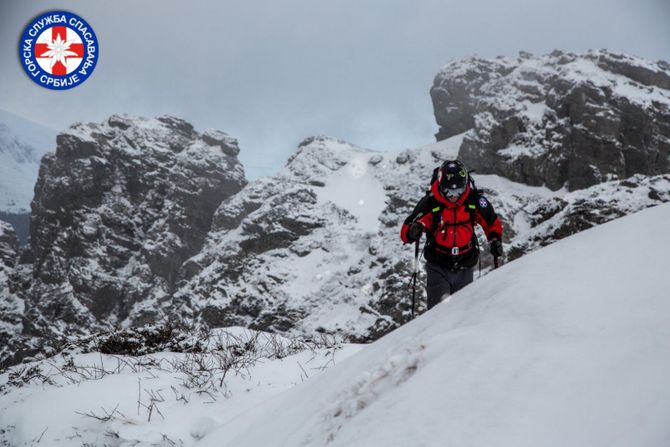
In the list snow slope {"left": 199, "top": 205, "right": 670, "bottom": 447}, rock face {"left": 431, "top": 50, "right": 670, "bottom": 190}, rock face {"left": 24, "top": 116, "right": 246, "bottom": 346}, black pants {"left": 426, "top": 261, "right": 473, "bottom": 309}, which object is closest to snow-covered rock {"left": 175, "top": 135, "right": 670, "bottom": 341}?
rock face {"left": 431, "top": 50, "right": 670, "bottom": 190}

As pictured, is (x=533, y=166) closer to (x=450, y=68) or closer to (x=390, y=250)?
(x=390, y=250)

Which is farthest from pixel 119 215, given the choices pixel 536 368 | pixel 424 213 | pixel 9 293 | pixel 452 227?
pixel 536 368

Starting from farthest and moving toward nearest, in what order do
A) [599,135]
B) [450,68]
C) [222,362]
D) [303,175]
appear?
1. [450,68]
2. [303,175]
3. [599,135]
4. [222,362]

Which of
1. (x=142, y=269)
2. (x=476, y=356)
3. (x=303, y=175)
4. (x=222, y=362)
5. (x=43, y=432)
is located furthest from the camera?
(x=142, y=269)

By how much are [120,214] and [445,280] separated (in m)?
122

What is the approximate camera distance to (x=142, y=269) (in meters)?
105

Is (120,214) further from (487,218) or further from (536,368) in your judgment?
(536,368)

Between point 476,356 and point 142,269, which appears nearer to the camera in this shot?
point 476,356

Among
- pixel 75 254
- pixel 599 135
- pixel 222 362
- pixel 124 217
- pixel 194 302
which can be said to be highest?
pixel 599 135

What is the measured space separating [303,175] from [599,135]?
49.0m

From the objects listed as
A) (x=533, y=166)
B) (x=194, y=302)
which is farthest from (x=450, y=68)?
(x=194, y=302)

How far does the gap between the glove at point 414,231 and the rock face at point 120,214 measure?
10038 cm

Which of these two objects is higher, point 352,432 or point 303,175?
point 303,175

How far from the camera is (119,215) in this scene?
112562 mm
